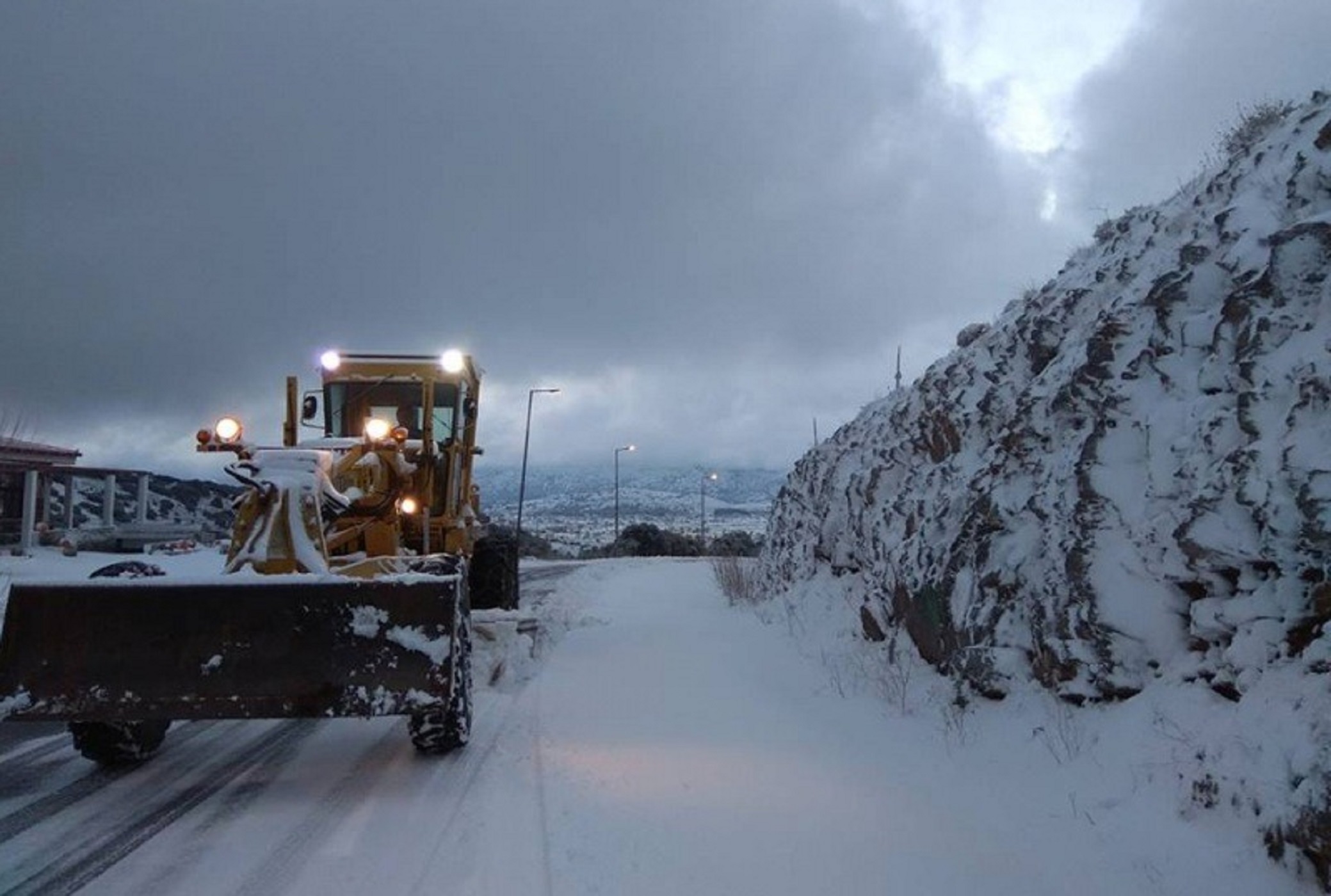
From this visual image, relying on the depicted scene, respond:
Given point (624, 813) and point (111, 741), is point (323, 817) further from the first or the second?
point (111, 741)

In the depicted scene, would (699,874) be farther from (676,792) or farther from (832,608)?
(832,608)

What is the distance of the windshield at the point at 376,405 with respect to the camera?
10.0 metres

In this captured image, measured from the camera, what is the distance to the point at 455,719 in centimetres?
608

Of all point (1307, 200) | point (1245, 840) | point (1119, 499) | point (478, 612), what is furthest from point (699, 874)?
point (478, 612)

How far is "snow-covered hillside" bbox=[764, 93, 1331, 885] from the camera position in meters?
3.81

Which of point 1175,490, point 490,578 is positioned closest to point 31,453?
point 490,578

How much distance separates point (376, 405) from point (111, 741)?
193 inches

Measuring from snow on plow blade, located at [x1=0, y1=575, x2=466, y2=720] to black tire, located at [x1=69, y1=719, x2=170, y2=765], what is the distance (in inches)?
24.6

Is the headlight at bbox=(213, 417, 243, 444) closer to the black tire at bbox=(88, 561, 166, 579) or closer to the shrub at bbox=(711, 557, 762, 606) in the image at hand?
the black tire at bbox=(88, 561, 166, 579)

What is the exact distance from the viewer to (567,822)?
16.0ft

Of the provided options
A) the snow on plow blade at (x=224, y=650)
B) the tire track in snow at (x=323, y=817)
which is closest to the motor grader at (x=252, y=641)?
the snow on plow blade at (x=224, y=650)

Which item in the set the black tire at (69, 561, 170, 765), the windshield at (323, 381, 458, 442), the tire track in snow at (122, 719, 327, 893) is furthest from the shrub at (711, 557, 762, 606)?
the black tire at (69, 561, 170, 765)

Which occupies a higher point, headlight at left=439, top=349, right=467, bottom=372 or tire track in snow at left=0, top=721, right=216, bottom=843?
headlight at left=439, top=349, right=467, bottom=372

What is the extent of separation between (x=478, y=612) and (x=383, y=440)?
2.36m
